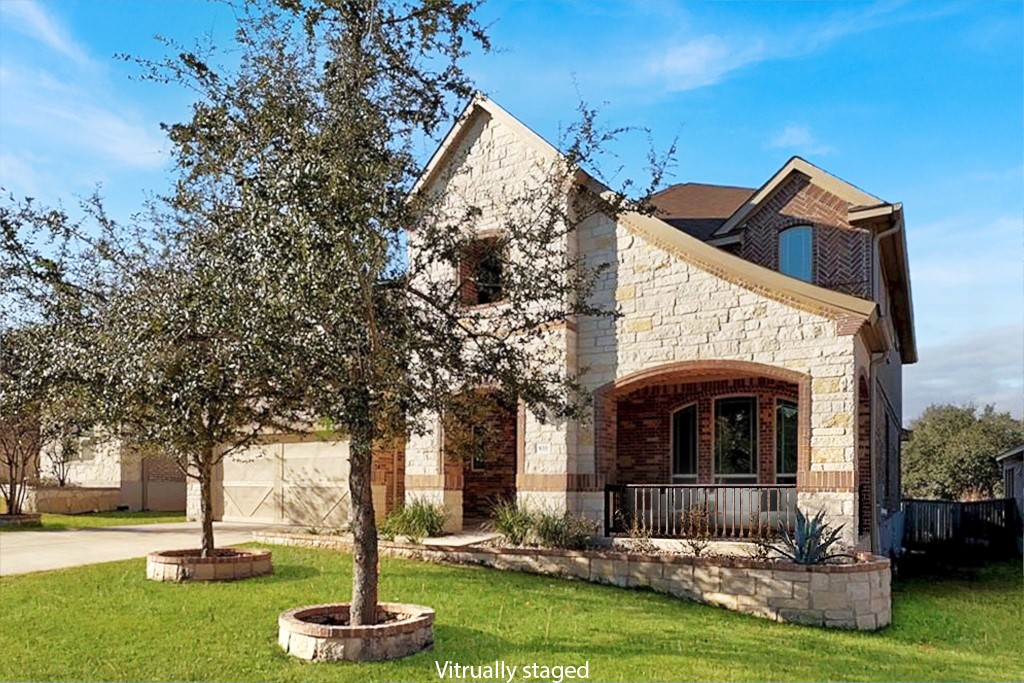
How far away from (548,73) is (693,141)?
5.84 ft

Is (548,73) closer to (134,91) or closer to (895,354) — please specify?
(134,91)

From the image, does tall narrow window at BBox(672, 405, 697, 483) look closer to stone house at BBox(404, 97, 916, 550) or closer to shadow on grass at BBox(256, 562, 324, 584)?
stone house at BBox(404, 97, 916, 550)

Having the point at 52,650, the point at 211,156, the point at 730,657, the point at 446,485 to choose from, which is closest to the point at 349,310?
the point at 211,156

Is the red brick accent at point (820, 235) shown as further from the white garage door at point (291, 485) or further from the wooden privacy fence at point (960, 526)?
the white garage door at point (291, 485)

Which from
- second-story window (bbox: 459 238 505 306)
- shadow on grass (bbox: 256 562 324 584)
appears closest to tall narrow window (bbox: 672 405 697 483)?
shadow on grass (bbox: 256 562 324 584)

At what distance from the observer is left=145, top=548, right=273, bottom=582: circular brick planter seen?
37.3 feet

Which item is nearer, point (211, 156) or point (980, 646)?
point (211, 156)

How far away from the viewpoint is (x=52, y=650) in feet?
26.0

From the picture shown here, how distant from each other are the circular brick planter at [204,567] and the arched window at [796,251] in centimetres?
1102

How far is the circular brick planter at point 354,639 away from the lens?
25.3 feet

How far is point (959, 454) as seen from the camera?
3697 centimetres

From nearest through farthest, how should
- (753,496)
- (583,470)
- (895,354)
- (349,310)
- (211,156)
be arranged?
(349,310) < (211,156) < (753,496) < (583,470) < (895,354)

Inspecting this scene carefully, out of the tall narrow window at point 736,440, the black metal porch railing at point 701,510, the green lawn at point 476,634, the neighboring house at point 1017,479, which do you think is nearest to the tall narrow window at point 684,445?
the tall narrow window at point 736,440

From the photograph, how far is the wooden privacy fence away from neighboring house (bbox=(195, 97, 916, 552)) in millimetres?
2375
